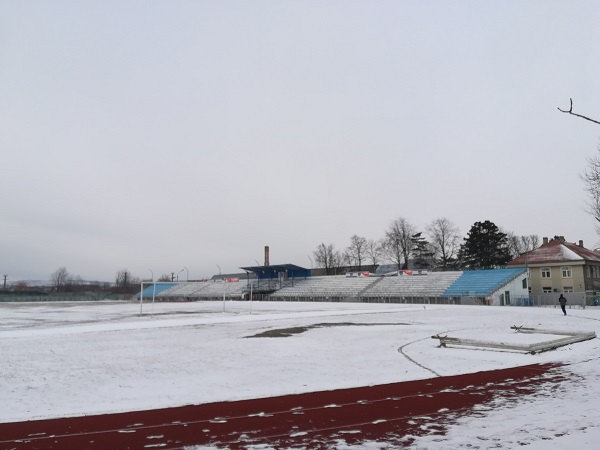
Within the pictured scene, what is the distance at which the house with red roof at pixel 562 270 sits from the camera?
58812 millimetres

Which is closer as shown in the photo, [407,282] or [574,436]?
[574,436]

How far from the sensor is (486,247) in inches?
3371

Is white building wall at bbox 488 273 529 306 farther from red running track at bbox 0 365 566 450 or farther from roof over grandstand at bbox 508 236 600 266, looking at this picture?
red running track at bbox 0 365 566 450

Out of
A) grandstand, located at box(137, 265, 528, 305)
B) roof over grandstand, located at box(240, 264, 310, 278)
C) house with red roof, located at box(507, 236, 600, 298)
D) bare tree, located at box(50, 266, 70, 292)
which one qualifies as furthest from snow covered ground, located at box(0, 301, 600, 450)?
bare tree, located at box(50, 266, 70, 292)

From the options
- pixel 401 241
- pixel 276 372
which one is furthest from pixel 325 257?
pixel 276 372

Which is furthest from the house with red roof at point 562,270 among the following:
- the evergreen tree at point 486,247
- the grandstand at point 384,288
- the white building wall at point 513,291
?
the evergreen tree at point 486,247

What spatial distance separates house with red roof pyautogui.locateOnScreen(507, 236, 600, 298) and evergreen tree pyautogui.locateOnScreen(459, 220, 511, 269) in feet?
68.2

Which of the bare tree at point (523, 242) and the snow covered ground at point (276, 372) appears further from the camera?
the bare tree at point (523, 242)

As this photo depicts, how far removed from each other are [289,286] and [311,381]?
6959cm

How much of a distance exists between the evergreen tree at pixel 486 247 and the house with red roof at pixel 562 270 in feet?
68.2

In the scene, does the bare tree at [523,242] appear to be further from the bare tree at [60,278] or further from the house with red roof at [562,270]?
the bare tree at [60,278]

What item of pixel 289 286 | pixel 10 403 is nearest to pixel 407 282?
pixel 289 286

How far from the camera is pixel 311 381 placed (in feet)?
36.7

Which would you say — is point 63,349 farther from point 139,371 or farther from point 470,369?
point 470,369
